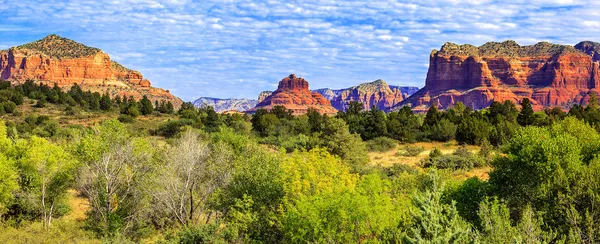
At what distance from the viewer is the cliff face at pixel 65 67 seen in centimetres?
17862

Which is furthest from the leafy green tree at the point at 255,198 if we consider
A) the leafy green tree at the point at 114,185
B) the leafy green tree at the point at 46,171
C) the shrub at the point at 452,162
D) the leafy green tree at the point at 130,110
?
the leafy green tree at the point at 130,110

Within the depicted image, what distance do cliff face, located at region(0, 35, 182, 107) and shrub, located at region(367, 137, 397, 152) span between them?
13002cm

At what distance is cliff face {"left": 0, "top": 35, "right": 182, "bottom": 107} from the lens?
586ft

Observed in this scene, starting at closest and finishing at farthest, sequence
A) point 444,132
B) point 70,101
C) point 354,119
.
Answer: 1. point 444,132
2. point 354,119
3. point 70,101

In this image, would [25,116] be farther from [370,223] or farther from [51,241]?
[370,223]

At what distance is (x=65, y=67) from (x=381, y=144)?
157m

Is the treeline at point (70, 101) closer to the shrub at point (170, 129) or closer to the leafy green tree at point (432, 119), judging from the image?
the shrub at point (170, 129)

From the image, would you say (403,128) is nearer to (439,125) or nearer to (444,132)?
(439,125)

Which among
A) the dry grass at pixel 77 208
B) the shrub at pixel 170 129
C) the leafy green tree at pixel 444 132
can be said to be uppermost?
the shrub at pixel 170 129

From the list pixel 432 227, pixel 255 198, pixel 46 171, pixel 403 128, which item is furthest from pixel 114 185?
pixel 403 128

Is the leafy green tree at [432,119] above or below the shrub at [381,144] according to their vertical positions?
above

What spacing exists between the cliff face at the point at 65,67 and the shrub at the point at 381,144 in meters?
130

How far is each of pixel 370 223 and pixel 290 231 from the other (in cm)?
368

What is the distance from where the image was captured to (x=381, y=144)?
66.5 metres
